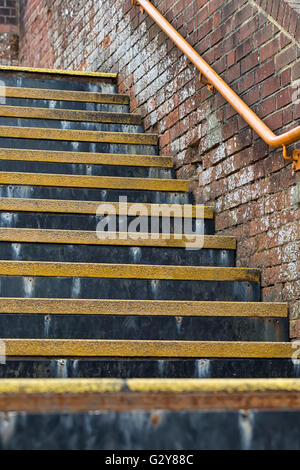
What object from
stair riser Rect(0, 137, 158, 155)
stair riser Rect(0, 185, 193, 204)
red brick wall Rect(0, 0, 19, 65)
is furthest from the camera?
red brick wall Rect(0, 0, 19, 65)

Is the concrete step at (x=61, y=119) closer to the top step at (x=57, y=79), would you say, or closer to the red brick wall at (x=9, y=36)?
the top step at (x=57, y=79)

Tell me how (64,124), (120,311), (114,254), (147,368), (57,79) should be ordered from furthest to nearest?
(57,79), (64,124), (114,254), (120,311), (147,368)

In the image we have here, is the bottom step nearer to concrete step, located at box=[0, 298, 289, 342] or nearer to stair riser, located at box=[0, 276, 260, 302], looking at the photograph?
concrete step, located at box=[0, 298, 289, 342]

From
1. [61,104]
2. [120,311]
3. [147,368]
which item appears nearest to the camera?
[147,368]

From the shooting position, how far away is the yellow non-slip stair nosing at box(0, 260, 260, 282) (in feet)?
9.91

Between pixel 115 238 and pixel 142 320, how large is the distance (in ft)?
2.09

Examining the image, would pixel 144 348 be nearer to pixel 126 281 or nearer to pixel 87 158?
pixel 126 281

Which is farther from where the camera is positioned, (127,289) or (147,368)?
(127,289)

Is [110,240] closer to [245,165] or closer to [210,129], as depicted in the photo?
[245,165]

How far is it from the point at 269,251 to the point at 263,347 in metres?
0.68

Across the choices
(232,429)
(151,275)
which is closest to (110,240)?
(151,275)

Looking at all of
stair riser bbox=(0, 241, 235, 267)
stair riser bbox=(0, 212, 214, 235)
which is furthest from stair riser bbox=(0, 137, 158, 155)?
stair riser bbox=(0, 241, 235, 267)

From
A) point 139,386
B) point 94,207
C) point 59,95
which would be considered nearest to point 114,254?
point 94,207

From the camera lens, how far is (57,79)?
570 centimetres
